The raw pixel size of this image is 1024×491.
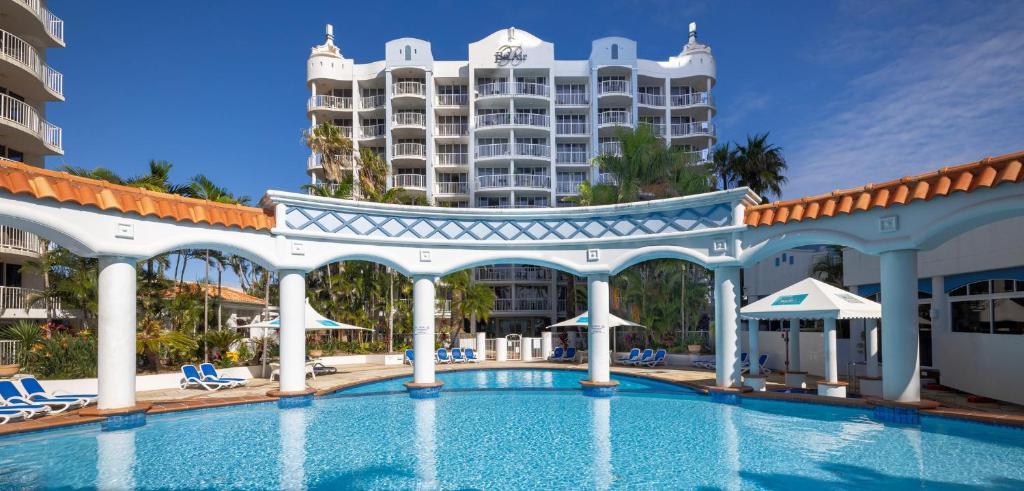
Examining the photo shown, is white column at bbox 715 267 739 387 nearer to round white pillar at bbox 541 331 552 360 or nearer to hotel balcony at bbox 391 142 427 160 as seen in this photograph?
round white pillar at bbox 541 331 552 360

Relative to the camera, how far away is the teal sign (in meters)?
13.1

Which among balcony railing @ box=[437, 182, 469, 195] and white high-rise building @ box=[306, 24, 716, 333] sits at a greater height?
white high-rise building @ box=[306, 24, 716, 333]

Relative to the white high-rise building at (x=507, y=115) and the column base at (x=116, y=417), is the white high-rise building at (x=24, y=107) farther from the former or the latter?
the white high-rise building at (x=507, y=115)

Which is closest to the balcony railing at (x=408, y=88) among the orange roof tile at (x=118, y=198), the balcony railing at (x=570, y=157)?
the balcony railing at (x=570, y=157)

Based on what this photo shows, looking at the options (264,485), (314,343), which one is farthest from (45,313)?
(264,485)

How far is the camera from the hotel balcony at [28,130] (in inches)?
793

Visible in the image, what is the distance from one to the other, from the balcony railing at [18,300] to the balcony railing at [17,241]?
1.46 m

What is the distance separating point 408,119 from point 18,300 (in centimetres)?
2518

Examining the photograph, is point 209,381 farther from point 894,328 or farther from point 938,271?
point 938,271

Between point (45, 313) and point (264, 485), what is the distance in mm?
20517

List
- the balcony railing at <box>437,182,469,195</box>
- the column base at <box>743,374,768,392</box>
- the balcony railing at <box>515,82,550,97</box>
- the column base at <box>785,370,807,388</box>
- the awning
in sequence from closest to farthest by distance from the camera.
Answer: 1. the awning
2. the column base at <box>743,374,768,392</box>
3. the column base at <box>785,370,807,388</box>
4. the balcony railing at <box>515,82,550,97</box>
5. the balcony railing at <box>437,182,469,195</box>


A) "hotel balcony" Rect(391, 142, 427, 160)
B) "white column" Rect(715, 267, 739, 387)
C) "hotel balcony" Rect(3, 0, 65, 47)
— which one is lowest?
"white column" Rect(715, 267, 739, 387)

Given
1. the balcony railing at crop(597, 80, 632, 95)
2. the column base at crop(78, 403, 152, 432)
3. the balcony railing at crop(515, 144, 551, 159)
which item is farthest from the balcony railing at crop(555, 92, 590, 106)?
the column base at crop(78, 403, 152, 432)

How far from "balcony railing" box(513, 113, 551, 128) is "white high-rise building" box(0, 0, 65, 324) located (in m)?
25.3
